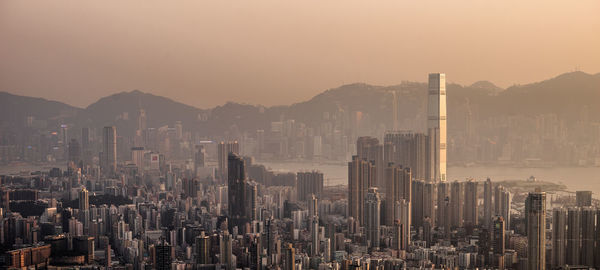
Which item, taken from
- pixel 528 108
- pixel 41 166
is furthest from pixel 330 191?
pixel 41 166

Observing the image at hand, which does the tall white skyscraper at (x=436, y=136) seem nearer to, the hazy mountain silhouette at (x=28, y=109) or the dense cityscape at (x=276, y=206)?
the dense cityscape at (x=276, y=206)

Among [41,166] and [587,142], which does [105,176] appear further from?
[587,142]

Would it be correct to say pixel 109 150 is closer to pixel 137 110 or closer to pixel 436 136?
pixel 137 110

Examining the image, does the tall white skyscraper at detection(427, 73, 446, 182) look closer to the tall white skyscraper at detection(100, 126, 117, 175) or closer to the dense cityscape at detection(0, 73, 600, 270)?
the dense cityscape at detection(0, 73, 600, 270)

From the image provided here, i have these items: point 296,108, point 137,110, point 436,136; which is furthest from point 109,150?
point 436,136

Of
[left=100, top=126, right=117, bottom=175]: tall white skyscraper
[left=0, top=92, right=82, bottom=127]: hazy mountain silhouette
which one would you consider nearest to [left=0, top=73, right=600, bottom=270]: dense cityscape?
[left=100, top=126, right=117, bottom=175]: tall white skyscraper

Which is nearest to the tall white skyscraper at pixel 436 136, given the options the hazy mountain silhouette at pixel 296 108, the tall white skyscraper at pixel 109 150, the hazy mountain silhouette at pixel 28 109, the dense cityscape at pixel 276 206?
the dense cityscape at pixel 276 206
